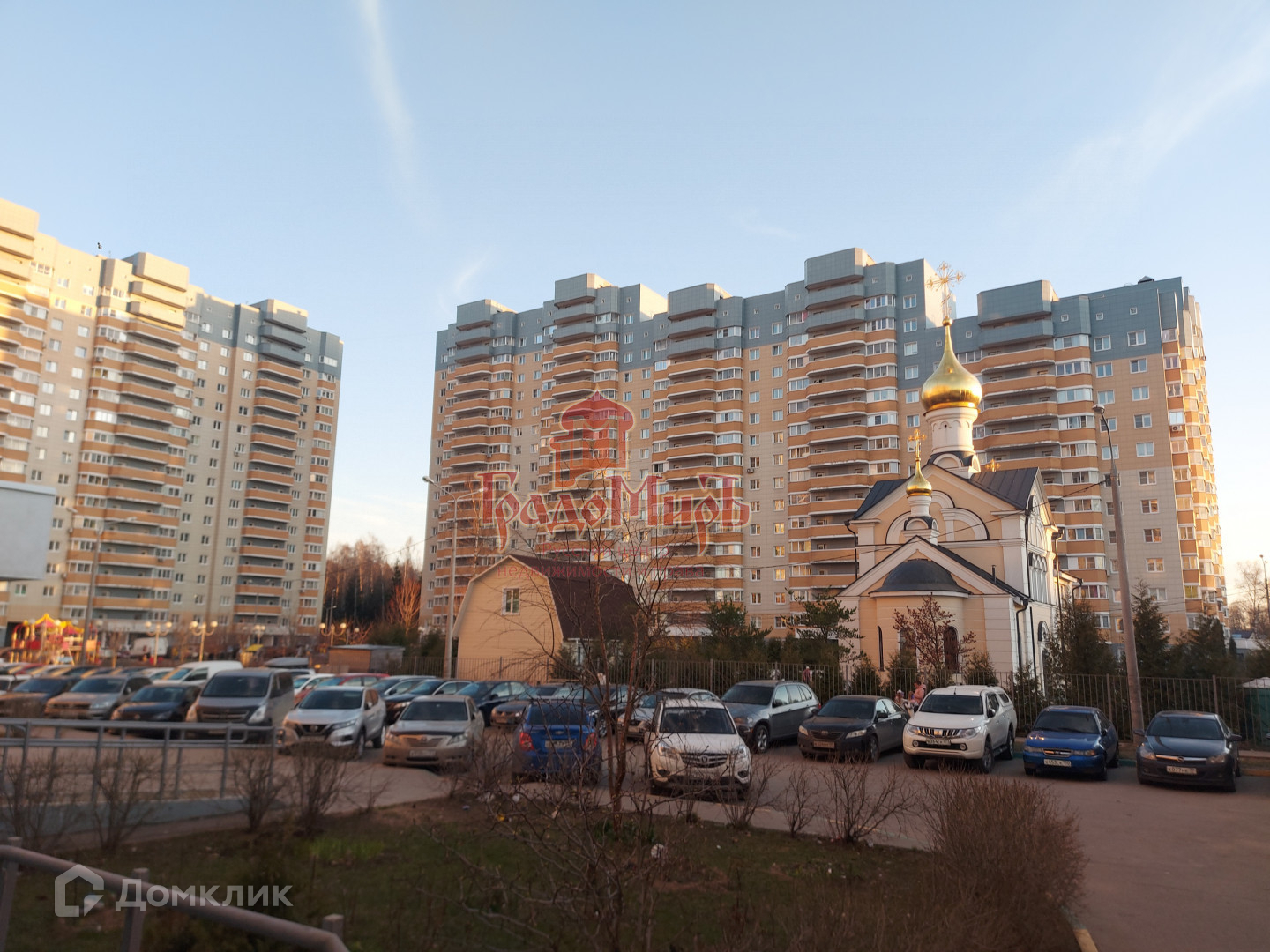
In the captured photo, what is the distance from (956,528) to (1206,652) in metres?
10.5

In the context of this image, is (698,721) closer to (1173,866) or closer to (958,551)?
(1173,866)

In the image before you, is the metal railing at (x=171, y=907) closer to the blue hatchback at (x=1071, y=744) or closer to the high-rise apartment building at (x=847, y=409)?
the blue hatchback at (x=1071, y=744)

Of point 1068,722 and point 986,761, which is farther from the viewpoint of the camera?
point 1068,722

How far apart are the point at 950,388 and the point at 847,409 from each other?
29.3 m

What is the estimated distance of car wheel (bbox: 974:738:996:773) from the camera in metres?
16.4

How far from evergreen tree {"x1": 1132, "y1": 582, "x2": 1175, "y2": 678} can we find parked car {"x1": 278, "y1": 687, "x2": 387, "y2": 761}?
85.6 ft

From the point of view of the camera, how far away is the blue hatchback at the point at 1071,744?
1611cm

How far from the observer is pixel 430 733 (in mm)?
15586

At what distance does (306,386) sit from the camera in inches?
3831

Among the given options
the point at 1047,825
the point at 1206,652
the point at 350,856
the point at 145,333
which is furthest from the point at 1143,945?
the point at 145,333

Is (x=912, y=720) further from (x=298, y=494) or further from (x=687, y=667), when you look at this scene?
(x=298, y=494)

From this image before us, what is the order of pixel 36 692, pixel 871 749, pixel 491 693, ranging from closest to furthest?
pixel 871 749 → pixel 36 692 → pixel 491 693

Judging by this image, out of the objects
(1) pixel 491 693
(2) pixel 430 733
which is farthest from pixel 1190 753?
(1) pixel 491 693

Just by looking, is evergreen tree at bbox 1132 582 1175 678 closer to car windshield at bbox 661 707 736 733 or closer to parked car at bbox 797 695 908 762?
parked car at bbox 797 695 908 762
